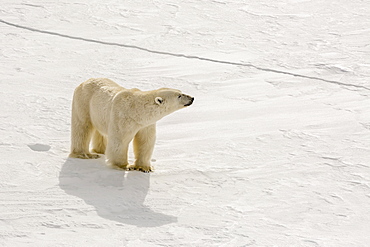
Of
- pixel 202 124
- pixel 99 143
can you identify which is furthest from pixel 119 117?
pixel 202 124

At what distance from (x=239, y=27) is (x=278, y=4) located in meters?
1.39

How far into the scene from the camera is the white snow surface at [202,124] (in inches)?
175

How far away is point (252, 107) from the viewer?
22.4ft

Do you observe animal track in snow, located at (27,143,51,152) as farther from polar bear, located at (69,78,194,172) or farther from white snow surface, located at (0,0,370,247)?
polar bear, located at (69,78,194,172)

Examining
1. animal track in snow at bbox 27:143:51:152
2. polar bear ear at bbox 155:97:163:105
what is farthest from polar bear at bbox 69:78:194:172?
animal track in snow at bbox 27:143:51:152

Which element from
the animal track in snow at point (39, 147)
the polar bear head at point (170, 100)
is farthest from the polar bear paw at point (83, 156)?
the polar bear head at point (170, 100)

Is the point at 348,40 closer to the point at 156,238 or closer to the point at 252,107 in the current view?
the point at 252,107

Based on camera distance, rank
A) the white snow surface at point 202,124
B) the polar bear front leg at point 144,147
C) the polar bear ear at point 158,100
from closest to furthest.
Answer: the white snow surface at point 202,124
the polar bear ear at point 158,100
the polar bear front leg at point 144,147

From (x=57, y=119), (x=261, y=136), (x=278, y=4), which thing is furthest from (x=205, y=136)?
(x=278, y=4)

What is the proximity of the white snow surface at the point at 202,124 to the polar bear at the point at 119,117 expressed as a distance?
0.46 feet

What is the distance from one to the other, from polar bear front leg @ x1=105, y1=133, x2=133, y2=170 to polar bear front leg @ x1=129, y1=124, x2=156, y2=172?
3.7 inches

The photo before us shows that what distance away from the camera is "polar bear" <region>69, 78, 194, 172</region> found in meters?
4.86

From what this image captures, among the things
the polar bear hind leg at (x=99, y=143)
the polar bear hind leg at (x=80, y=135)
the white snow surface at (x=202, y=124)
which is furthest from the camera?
the polar bear hind leg at (x=99, y=143)

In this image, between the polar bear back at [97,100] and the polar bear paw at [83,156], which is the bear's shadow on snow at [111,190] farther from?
the polar bear back at [97,100]
